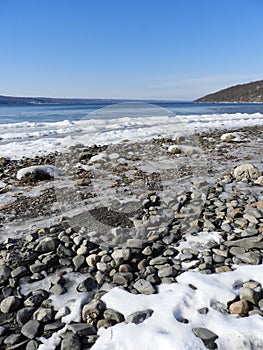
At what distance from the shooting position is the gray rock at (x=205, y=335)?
159 cm

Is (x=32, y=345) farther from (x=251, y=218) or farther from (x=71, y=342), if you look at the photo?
(x=251, y=218)

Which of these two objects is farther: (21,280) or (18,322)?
(21,280)

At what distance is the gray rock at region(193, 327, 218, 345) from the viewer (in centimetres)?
159

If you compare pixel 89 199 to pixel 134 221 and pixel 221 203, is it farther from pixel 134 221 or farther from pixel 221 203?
pixel 221 203

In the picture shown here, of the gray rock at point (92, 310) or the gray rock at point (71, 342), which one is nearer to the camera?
the gray rock at point (71, 342)

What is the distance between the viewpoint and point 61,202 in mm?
4039

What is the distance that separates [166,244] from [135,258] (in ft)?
1.47

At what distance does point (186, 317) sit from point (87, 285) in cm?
84

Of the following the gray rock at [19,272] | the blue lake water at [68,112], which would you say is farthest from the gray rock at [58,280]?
the blue lake water at [68,112]

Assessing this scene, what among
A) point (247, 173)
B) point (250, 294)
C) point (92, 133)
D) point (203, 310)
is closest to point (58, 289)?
point (203, 310)

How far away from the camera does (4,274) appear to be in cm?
229

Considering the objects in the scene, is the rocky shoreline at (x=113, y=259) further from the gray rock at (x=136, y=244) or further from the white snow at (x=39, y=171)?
the white snow at (x=39, y=171)

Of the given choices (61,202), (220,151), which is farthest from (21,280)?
(220,151)

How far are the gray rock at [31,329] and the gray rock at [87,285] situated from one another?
16.7 inches
